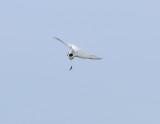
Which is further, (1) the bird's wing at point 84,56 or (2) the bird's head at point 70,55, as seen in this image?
(2) the bird's head at point 70,55

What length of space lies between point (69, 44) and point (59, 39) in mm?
2327

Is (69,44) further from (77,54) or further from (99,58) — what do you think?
(99,58)

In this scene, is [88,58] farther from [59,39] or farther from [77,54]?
[59,39]

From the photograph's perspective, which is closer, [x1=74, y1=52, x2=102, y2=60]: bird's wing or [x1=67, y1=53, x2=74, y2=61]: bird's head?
[x1=74, y1=52, x2=102, y2=60]: bird's wing

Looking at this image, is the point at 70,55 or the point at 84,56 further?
the point at 70,55

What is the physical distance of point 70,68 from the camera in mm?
58062

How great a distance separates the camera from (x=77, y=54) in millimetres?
60938

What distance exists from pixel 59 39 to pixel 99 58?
8.86 meters

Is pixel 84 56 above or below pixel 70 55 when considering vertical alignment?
below

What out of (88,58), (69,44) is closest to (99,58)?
(88,58)

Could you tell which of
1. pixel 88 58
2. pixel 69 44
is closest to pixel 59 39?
pixel 69 44

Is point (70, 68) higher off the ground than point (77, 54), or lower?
lower

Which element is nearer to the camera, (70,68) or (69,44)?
(70,68)

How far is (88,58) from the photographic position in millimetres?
60188
